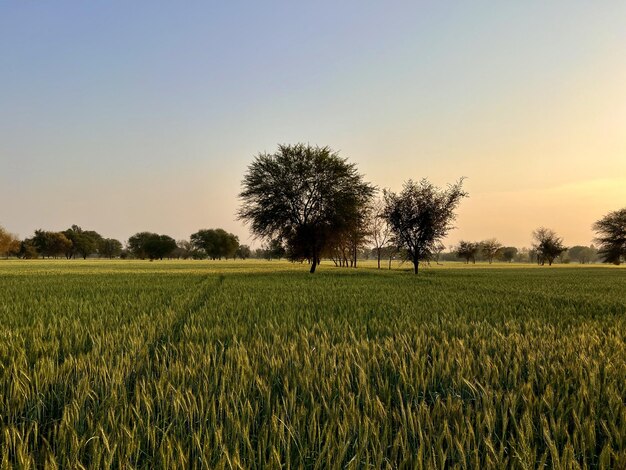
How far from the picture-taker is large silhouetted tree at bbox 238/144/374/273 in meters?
30.7

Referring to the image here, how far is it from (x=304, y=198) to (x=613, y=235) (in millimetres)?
65635

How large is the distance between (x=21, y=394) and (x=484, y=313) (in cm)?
857

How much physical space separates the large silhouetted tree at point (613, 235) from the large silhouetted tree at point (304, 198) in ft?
196

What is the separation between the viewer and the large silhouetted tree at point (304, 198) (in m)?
30.7

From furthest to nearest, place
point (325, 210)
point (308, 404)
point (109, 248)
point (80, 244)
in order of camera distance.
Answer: point (109, 248), point (80, 244), point (325, 210), point (308, 404)

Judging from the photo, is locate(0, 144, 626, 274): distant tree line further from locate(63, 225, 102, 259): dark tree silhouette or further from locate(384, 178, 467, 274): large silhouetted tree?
locate(63, 225, 102, 259): dark tree silhouette

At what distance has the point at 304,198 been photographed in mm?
31297

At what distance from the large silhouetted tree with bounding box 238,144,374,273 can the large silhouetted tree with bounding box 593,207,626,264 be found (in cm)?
5988

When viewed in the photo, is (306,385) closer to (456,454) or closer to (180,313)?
(456,454)

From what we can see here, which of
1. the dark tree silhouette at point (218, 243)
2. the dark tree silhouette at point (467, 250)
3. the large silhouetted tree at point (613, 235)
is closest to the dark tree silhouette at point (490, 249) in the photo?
the dark tree silhouette at point (467, 250)

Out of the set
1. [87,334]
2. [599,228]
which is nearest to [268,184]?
[87,334]

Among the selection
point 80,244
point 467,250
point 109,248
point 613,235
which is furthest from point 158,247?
point 613,235

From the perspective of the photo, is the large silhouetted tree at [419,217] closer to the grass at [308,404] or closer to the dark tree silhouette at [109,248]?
the grass at [308,404]

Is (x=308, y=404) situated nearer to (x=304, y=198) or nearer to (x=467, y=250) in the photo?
(x=304, y=198)
